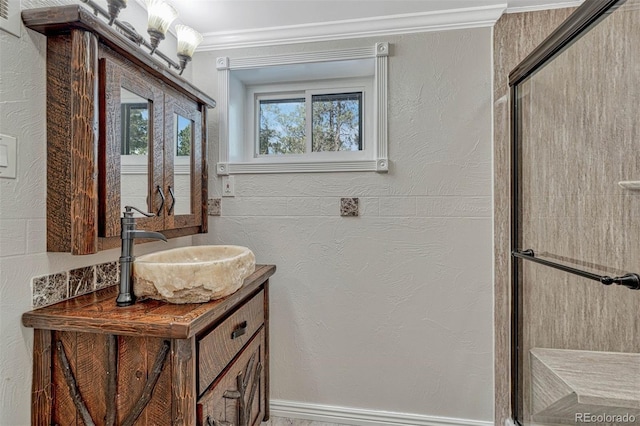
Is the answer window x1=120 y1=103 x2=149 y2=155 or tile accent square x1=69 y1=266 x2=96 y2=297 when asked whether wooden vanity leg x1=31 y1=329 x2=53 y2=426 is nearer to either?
tile accent square x1=69 y1=266 x2=96 y2=297

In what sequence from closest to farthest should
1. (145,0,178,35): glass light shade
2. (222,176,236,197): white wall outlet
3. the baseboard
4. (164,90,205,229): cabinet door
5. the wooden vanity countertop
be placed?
the wooden vanity countertop < (145,0,178,35): glass light shade < (164,90,205,229): cabinet door < the baseboard < (222,176,236,197): white wall outlet

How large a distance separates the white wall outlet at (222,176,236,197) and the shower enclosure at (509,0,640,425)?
144 centimetres

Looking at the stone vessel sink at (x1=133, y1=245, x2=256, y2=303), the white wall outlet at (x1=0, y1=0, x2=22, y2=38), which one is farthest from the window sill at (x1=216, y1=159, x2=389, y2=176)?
the white wall outlet at (x1=0, y1=0, x2=22, y2=38)

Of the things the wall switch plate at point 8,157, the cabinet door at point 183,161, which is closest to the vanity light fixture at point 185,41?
the cabinet door at point 183,161

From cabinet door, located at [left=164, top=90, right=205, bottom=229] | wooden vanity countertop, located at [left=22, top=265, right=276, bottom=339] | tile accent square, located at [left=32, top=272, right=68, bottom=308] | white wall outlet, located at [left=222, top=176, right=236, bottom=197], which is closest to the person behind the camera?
wooden vanity countertop, located at [left=22, top=265, right=276, bottom=339]

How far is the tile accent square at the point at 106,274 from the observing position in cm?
129

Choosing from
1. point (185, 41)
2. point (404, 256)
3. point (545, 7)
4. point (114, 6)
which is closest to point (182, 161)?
point (185, 41)

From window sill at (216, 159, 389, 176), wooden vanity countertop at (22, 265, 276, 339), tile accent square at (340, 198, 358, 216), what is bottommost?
wooden vanity countertop at (22, 265, 276, 339)

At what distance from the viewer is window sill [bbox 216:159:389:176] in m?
1.76

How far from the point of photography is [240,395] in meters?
1.35

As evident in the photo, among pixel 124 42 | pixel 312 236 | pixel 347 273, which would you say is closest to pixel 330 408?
pixel 347 273

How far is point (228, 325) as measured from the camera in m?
1.26

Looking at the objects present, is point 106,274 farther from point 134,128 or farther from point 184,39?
point 184,39

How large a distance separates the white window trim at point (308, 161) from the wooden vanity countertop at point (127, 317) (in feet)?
3.03
